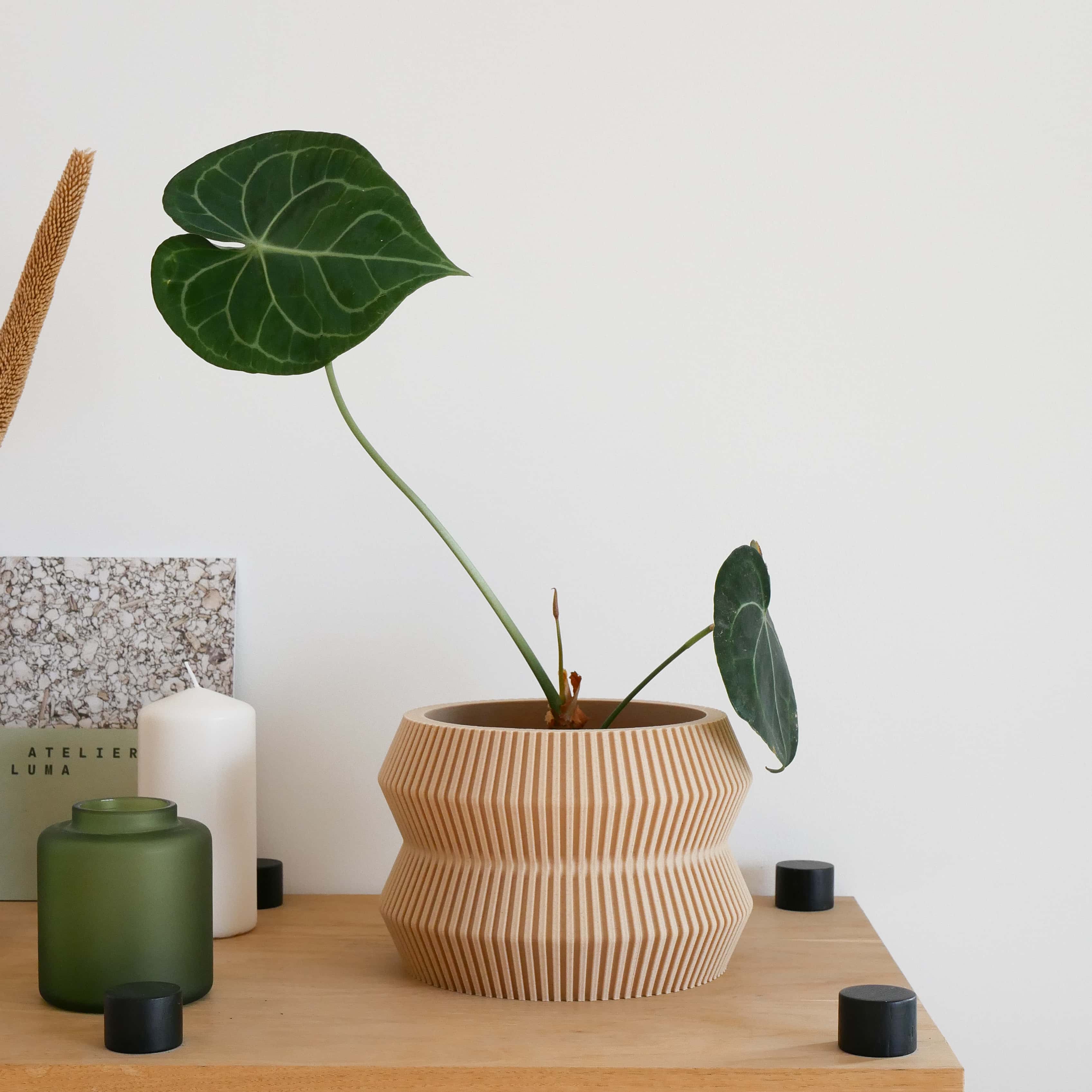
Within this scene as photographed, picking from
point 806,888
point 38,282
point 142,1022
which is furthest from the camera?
point 806,888

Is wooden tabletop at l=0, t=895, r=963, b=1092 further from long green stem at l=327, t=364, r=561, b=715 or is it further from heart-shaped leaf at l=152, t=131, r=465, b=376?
heart-shaped leaf at l=152, t=131, r=465, b=376

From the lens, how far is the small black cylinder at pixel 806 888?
976mm

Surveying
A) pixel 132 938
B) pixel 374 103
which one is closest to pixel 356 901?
pixel 132 938

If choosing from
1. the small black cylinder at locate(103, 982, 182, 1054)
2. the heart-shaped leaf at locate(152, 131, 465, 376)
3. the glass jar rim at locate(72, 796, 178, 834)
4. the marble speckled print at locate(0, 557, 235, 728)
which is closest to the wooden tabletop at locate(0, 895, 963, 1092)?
the small black cylinder at locate(103, 982, 182, 1054)

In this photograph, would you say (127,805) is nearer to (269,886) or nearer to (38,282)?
(269,886)

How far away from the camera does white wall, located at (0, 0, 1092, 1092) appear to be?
105 cm

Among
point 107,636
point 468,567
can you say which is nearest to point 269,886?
point 107,636

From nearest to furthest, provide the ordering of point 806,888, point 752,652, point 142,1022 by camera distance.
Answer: point 142,1022 → point 752,652 → point 806,888

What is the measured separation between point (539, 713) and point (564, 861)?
19 cm

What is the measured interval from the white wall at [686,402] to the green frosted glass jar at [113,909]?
1.03 feet

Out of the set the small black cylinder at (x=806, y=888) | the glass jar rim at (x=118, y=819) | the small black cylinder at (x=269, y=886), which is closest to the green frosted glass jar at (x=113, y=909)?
the glass jar rim at (x=118, y=819)

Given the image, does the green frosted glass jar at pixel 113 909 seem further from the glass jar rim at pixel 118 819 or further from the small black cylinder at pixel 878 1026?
the small black cylinder at pixel 878 1026

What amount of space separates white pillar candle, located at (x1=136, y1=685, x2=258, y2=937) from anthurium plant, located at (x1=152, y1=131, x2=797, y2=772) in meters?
0.28

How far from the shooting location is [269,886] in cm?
100
